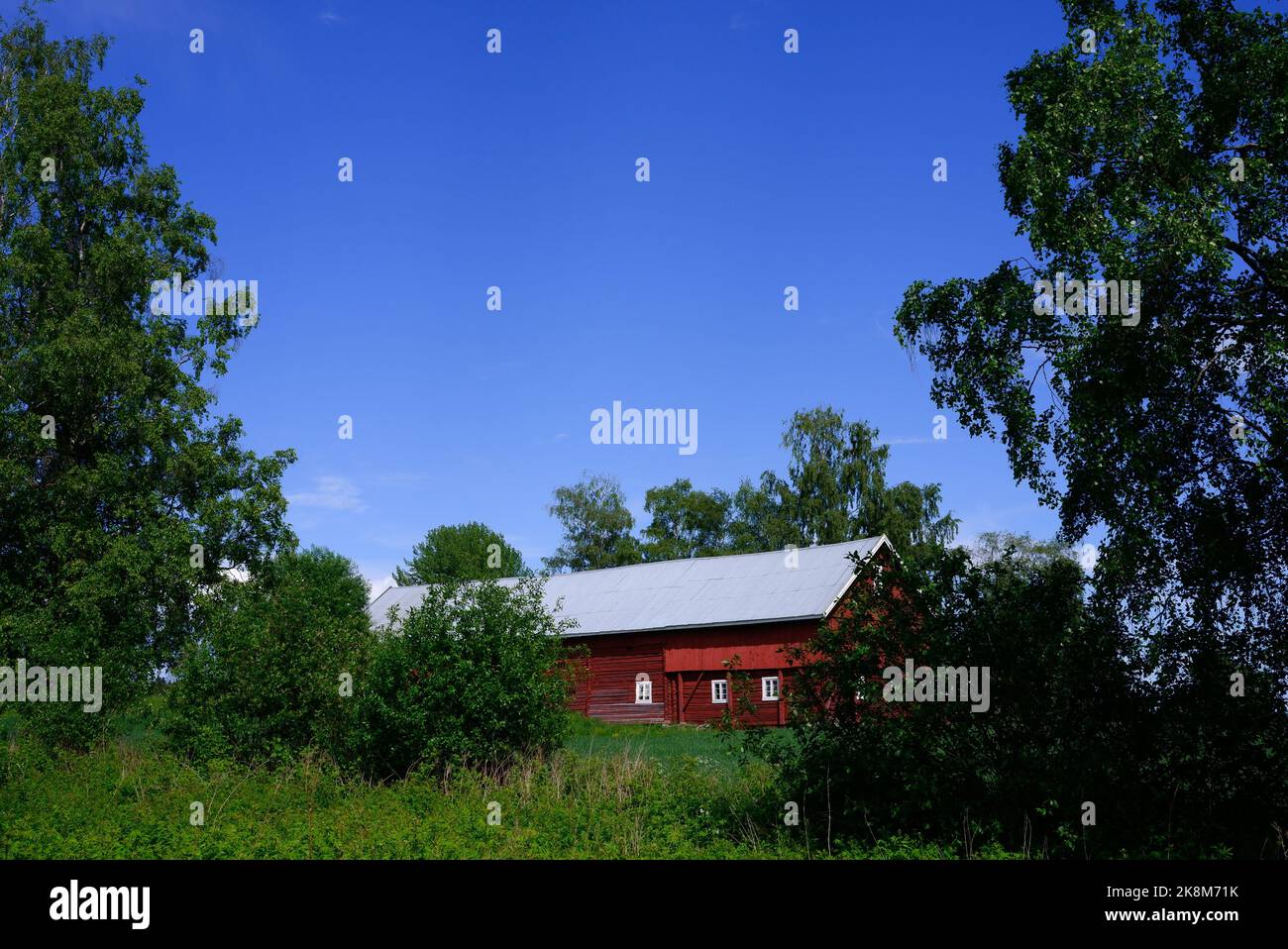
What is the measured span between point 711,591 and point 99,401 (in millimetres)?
20176

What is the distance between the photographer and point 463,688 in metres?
16.6

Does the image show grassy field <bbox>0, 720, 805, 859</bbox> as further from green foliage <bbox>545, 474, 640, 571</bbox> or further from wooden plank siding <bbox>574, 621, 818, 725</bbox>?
green foliage <bbox>545, 474, 640, 571</bbox>

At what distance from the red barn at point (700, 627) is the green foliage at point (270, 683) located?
43.2ft

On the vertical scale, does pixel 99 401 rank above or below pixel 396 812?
above

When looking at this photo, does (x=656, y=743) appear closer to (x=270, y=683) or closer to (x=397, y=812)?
(x=270, y=683)

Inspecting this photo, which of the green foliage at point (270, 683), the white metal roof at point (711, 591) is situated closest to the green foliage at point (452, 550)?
the white metal roof at point (711, 591)

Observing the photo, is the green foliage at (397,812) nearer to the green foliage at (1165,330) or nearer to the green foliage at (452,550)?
the green foliage at (1165,330)

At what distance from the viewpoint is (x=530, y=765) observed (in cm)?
1605

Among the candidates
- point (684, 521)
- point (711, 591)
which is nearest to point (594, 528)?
point (684, 521)

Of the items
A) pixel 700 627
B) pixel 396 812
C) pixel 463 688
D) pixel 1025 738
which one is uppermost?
pixel 700 627

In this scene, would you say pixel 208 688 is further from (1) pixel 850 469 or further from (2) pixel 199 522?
(1) pixel 850 469
